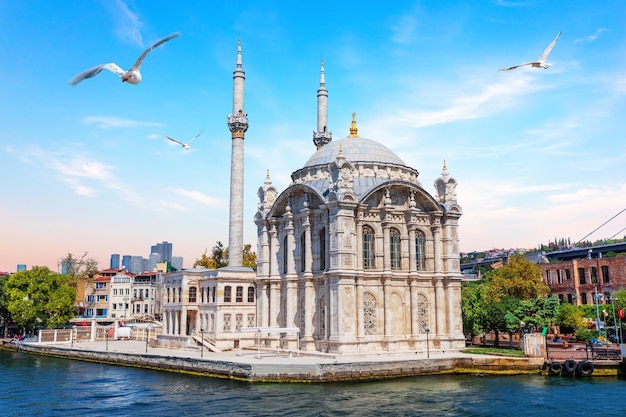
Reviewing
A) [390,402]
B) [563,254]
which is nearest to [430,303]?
[390,402]

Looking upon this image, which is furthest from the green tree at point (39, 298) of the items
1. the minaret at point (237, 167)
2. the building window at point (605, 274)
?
the building window at point (605, 274)

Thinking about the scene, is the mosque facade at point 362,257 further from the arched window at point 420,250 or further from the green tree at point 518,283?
the green tree at point 518,283

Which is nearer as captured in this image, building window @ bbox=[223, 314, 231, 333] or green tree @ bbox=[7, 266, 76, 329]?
building window @ bbox=[223, 314, 231, 333]

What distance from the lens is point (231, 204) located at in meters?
58.7

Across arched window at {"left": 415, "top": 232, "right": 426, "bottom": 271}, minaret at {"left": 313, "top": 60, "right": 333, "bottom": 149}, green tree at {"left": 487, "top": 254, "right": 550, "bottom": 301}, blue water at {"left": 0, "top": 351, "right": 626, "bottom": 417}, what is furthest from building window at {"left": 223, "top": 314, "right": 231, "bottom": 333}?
green tree at {"left": 487, "top": 254, "right": 550, "bottom": 301}

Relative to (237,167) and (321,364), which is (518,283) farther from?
(237,167)

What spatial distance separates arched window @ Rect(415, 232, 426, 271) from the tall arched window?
4.21m

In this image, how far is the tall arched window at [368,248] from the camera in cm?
4378

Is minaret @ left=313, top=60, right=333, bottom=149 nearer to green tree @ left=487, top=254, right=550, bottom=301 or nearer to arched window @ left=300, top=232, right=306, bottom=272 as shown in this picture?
arched window @ left=300, top=232, right=306, bottom=272

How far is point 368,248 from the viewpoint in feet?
144

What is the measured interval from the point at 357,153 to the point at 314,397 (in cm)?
2224

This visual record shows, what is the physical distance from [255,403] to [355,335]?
41.9 ft

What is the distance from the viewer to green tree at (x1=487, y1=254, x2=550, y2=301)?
58344mm

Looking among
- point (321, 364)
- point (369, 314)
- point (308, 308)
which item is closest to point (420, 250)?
point (369, 314)
